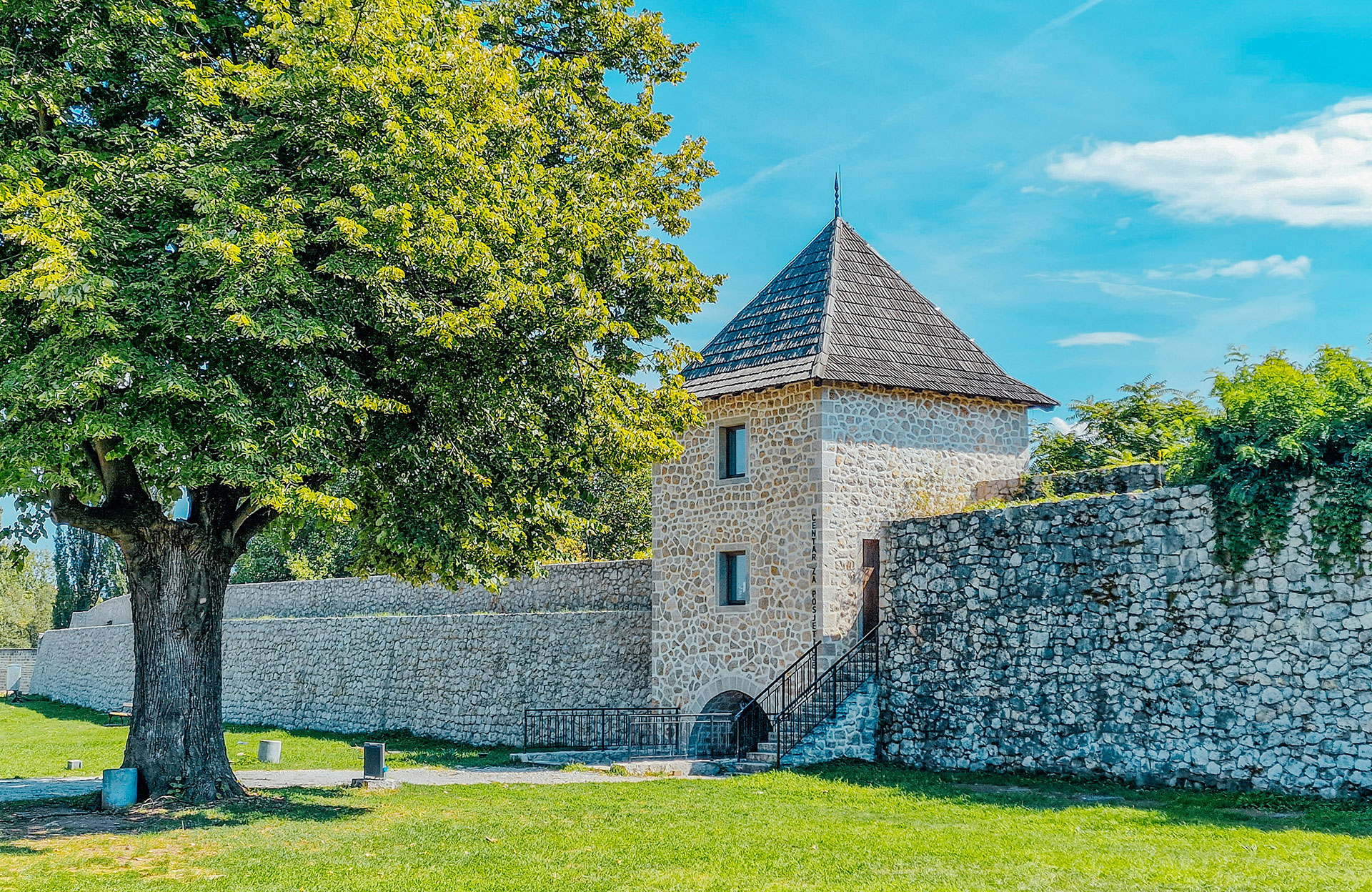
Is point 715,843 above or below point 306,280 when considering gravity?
below

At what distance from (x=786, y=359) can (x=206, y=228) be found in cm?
1131

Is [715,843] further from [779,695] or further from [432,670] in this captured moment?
[432,670]

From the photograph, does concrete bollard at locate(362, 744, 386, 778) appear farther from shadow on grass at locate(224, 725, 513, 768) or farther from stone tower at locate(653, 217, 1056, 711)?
stone tower at locate(653, 217, 1056, 711)

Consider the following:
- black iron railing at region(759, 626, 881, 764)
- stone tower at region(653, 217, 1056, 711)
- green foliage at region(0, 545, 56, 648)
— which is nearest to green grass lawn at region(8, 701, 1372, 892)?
black iron railing at region(759, 626, 881, 764)

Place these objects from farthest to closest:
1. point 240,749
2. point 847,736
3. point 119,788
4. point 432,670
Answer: point 432,670 < point 240,749 < point 847,736 < point 119,788

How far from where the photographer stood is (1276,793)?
1304cm

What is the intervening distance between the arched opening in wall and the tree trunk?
896 cm

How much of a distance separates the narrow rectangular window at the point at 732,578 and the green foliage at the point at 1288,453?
856cm

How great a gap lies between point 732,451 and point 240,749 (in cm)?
1213

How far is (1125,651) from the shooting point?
48.8 feet

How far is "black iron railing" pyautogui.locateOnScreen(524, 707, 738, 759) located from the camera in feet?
66.9

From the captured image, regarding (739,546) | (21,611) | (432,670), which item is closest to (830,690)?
(739,546)

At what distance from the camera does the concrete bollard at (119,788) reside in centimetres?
1277

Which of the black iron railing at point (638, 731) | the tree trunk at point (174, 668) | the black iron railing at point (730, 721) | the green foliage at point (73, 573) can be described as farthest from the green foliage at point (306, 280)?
the green foliage at point (73, 573)
